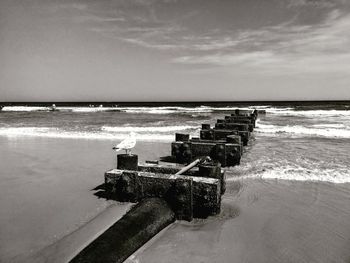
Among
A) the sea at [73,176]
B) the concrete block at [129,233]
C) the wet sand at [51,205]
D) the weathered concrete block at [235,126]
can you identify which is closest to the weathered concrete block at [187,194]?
the concrete block at [129,233]

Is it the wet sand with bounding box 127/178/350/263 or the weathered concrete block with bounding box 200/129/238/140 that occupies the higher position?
the weathered concrete block with bounding box 200/129/238/140

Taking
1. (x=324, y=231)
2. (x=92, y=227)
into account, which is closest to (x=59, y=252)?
(x=92, y=227)

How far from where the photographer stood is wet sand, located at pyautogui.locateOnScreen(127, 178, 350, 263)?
3.51 meters

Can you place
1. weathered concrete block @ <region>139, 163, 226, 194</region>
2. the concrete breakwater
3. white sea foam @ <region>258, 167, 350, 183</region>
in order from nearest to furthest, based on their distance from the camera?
the concrete breakwater → weathered concrete block @ <region>139, 163, 226, 194</region> → white sea foam @ <region>258, 167, 350, 183</region>

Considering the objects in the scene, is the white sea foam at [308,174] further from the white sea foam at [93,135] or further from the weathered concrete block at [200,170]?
the white sea foam at [93,135]

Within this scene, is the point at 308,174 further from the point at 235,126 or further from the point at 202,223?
the point at 235,126

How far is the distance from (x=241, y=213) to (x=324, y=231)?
114cm

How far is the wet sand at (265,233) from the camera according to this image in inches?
138

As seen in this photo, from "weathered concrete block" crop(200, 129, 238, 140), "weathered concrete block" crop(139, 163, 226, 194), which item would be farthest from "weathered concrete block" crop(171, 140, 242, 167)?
"weathered concrete block" crop(139, 163, 226, 194)

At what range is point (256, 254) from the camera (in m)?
3.56

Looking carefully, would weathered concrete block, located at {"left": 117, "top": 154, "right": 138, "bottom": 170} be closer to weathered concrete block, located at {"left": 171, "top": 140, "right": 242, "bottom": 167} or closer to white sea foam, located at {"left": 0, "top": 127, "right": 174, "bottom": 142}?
weathered concrete block, located at {"left": 171, "top": 140, "right": 242, "bottom": 167}

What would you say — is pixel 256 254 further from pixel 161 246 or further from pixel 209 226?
pixel 161 246

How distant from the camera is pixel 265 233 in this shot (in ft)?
13.4

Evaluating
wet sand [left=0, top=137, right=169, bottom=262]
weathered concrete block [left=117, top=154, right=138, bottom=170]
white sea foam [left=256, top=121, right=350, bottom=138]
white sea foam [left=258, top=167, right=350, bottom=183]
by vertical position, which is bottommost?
white sea foam [left=256, top=121, right=350, bottom=138]
